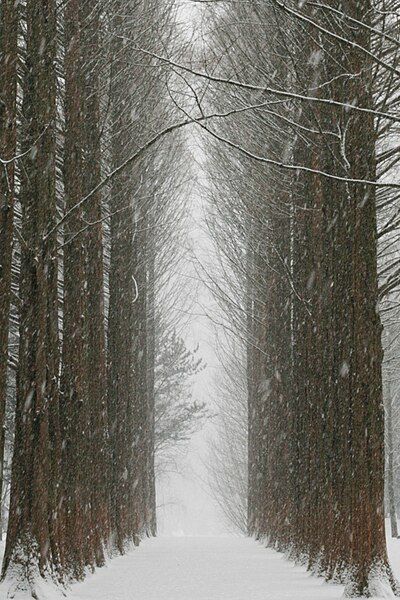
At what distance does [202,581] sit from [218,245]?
11.0 meters

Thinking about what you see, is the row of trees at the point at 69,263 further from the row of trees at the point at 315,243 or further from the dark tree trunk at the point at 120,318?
the row of trees at the point at 315,243

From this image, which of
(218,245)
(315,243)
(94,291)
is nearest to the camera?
(315,243)

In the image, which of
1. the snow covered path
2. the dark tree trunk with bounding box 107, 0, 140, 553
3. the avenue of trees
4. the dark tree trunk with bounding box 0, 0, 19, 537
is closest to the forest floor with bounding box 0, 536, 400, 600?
the snow covered path

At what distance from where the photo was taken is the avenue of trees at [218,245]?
8133mm

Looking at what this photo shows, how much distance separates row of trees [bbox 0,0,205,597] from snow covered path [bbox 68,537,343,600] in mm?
402

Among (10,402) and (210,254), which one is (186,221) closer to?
(210,254)

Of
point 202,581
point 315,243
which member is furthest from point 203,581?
point 315,243

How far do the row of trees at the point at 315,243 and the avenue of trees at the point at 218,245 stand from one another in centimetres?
4

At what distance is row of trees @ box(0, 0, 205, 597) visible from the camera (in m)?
8.41

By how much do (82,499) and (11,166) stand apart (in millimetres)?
5289

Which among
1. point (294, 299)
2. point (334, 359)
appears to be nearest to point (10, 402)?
point (294, 299)

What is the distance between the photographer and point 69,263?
1162 cm

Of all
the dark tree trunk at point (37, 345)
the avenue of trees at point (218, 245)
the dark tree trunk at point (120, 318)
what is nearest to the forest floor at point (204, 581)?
the avenue of trees at point (218, 245)

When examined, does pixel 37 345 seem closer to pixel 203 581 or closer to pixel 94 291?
pixel 203 581
